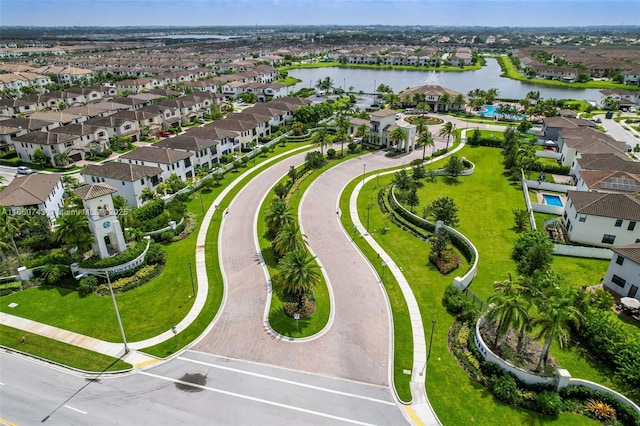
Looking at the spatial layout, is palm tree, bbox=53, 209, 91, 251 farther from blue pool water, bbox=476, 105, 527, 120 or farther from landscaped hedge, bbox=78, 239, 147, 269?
blue pool water, bbox=476, 105, 527, 120

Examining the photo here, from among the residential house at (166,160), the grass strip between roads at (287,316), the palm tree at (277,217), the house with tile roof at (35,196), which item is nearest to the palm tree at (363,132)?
the residential house at (166,160)

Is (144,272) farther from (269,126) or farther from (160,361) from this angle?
(269,126)

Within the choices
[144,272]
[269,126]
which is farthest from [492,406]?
[269,126]

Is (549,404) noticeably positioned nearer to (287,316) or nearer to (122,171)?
(287,316)

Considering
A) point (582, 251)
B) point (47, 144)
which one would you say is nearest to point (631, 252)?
point (582, 251)

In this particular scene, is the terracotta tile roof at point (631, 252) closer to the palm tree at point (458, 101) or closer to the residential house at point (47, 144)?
the palm tree at point (458, 101)
